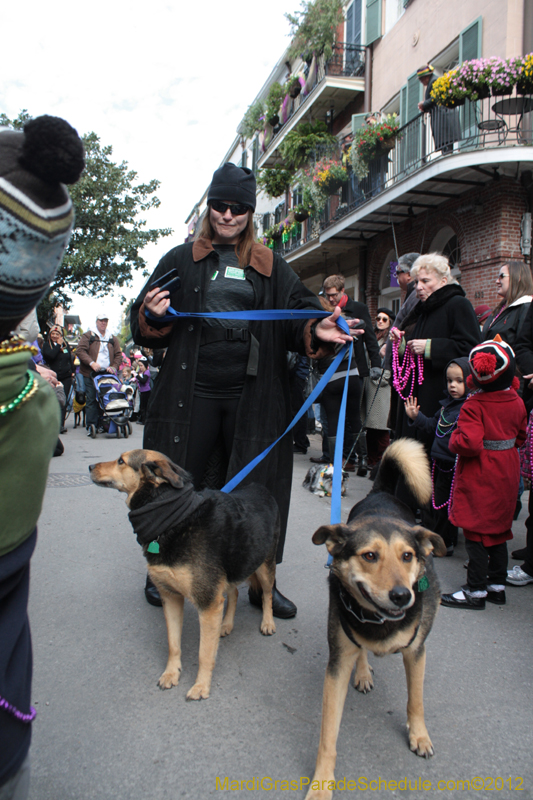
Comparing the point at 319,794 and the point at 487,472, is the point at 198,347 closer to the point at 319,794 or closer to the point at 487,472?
the point at 487,472

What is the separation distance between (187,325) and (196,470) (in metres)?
0.91

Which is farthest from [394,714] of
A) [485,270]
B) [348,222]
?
[348,222]

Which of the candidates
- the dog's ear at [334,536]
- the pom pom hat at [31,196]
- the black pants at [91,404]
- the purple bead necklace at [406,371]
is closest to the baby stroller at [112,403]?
the black pants at [91,404]

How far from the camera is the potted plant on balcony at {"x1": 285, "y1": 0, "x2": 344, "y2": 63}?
16844mm

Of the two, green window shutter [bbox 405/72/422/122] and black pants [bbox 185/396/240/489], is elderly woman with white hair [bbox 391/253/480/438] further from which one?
green window shutter [bbox 405/72/422/122]

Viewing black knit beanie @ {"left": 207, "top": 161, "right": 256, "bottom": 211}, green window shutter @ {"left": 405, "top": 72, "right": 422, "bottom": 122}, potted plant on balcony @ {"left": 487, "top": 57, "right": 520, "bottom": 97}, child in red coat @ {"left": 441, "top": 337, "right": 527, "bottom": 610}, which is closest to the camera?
black knit beanie @ {"left": 207, "top": 161, "right": 256, "bottom": 211}

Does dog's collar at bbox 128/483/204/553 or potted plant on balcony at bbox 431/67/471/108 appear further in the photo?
potted plant on balcony at bbox 431/67/471/108

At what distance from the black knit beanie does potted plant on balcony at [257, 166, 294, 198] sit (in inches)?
741

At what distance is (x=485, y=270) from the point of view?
11.0m

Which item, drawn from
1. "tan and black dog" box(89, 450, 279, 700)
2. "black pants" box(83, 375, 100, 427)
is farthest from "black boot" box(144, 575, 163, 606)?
"black pants" box(83, 375, 100, 427)

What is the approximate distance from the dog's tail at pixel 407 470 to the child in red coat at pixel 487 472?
66cm

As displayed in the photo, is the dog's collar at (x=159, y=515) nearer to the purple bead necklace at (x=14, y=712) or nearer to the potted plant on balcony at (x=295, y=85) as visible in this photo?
the purple bead necklace at (x=14, y=712)

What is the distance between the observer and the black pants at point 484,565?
11.4 feet

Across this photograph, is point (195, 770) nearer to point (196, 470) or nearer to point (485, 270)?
point (196, 470)
